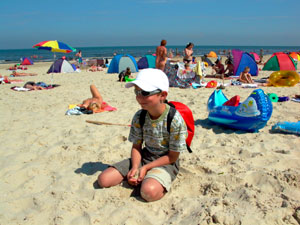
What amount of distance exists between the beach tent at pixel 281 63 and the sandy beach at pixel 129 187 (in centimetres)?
983

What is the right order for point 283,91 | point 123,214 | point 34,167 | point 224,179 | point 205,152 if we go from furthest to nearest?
point 283,91, point 205,152, point 34,167, point 224,179, point 123,214

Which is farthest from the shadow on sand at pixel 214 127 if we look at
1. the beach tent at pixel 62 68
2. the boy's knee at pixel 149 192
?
the beach tent at pixel 62 68

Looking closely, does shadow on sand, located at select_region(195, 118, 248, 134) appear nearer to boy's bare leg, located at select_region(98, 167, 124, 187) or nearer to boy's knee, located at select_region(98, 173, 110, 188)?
boy's bare leg, located at select_region(98, 167, 124, 187)

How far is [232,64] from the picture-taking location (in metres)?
→ 11.8

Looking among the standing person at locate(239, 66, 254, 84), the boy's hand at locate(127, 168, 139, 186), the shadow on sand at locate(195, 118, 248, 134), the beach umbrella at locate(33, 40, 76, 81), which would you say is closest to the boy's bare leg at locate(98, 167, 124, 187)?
the boy's hand at locate(127, 168, 139, 186)

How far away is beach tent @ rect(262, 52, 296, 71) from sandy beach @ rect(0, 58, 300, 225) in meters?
9.83

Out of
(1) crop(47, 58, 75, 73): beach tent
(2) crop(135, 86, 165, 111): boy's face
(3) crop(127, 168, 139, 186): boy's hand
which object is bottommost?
(1) crop(47, 58, 75, 73): beach tent

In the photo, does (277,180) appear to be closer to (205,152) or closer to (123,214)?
(205,152)

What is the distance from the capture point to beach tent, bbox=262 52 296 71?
13083 millimetres

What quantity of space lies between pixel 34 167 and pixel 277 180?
2.60 m

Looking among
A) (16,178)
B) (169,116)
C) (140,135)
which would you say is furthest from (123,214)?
(16,178)

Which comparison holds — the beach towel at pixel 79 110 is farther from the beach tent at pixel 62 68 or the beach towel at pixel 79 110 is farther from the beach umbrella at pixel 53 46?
the beach tent at pixel 62 68

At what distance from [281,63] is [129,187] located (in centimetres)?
1341

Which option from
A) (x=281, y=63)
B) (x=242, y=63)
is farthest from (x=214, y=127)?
(x=281, y=63)
